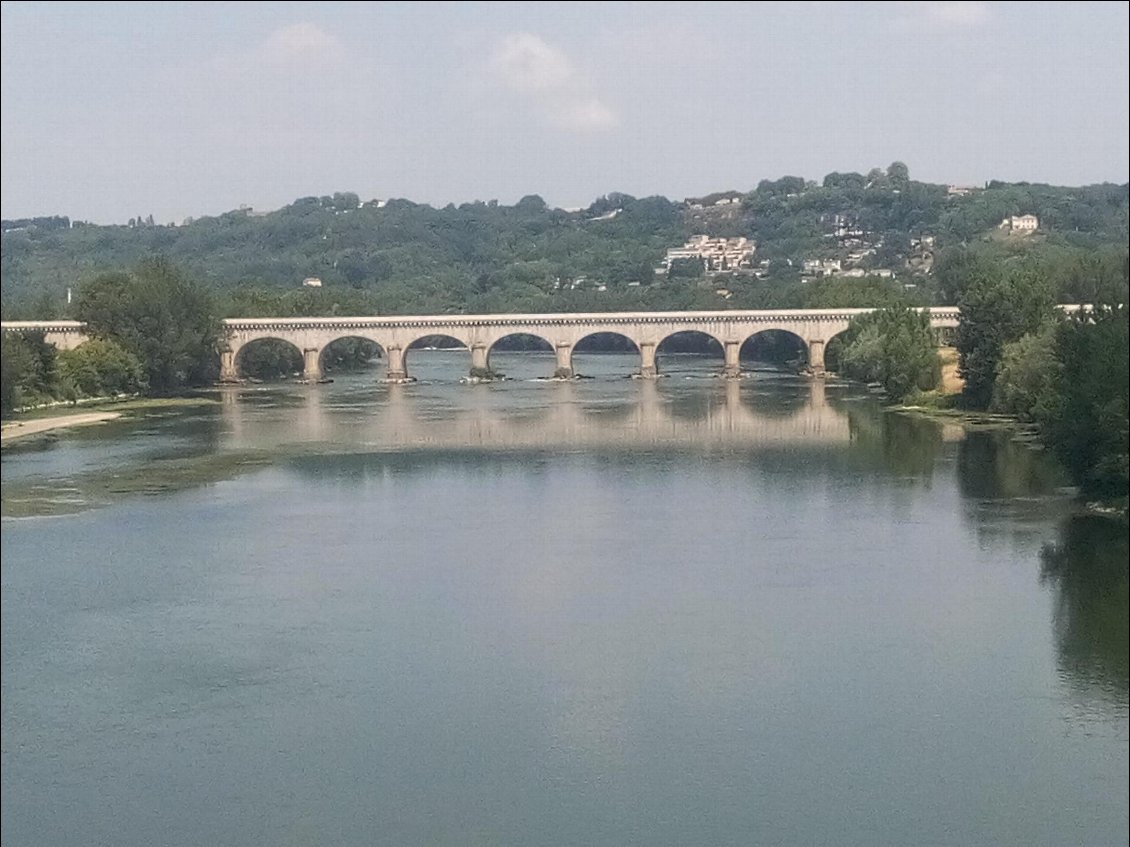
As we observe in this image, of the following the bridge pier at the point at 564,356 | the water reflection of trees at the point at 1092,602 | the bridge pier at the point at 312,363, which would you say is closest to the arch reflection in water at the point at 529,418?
the bridge pier at the point at 312,363

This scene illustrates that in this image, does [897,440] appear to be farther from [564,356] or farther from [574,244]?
[574,244]

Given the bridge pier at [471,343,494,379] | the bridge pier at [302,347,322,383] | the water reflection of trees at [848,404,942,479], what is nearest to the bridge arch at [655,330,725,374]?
the bridge pier at [471,343,494,379]

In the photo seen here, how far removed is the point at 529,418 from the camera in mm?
33344

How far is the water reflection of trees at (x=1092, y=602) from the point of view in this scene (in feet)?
41.1

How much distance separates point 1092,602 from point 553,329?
111ft

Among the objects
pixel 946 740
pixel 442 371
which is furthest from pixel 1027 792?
pixel 442 371

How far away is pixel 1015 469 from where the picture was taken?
2272 centimetres

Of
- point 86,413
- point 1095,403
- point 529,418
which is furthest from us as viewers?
point 529,418

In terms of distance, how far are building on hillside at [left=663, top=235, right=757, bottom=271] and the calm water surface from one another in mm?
67177

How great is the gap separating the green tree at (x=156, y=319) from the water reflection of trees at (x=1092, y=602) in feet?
84.5

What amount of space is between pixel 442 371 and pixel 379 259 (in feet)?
105

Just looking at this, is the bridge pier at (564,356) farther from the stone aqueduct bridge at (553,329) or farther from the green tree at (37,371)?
the green tree at (37,371)

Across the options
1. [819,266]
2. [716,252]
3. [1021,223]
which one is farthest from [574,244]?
[1021,223]

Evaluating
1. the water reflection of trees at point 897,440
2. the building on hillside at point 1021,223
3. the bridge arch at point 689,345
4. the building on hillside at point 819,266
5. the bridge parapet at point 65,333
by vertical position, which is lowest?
the water reflection of trees at point 897,440
